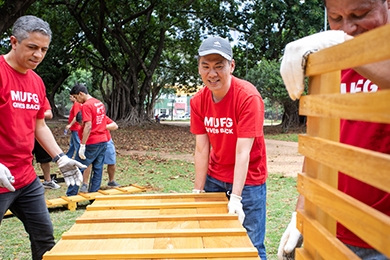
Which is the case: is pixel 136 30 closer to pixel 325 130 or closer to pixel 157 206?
pixel 157 206

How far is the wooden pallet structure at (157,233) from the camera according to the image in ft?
5.88

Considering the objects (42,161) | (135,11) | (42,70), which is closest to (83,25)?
(135,11)

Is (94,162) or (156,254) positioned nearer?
(156,254)

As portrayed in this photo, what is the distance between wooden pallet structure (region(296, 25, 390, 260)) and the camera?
0.87m

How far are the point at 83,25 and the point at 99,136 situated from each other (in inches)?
658

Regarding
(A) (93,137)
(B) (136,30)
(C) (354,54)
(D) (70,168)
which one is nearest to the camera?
(C) (354,54)

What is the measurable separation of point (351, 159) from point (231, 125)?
2.05 m

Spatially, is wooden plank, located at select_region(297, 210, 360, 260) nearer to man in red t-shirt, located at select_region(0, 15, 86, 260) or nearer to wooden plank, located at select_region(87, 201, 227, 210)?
wooden plank, located at select_region(87, 201, 227, 210)

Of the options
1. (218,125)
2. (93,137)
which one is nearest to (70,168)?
(218,125)

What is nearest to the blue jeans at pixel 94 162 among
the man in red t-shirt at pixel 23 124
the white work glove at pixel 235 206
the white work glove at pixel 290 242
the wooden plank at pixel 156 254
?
the man in red t-shirt at pixel 23 124

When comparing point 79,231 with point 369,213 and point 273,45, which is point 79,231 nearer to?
point 369,213

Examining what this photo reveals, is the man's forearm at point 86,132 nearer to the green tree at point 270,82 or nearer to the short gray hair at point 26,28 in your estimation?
the short gray hair at point 26,28

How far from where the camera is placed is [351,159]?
995 millimetres

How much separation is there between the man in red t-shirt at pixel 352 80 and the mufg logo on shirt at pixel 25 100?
86.6 inches
